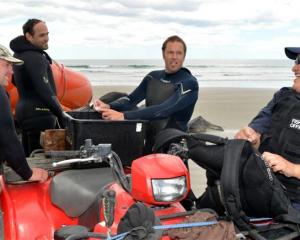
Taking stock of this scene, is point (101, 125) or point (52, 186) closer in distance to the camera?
point (52, 186)

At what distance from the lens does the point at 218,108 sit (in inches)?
600

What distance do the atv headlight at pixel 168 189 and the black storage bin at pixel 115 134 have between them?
1.12m

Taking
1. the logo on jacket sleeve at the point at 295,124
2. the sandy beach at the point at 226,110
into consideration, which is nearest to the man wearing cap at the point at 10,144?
the logo on jacket sleeve at the point at 295,124

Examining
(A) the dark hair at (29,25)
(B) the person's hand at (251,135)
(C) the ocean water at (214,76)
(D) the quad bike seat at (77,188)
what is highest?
(A) the dark hair at (29,25)

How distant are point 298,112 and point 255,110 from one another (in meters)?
12.4

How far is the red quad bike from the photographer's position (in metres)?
2.18

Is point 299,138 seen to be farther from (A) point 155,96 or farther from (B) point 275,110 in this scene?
(A) point 155,96

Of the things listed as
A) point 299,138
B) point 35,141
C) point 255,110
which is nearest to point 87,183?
point 299,138

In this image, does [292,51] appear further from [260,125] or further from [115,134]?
[115,134]

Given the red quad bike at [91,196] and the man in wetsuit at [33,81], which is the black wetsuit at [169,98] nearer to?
the red quad bike at [91,196]

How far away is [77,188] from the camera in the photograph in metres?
2.88

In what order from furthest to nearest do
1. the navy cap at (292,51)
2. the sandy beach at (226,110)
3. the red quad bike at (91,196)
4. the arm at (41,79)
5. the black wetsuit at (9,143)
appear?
the sandy beach at (226,110) < the arm at (41,79) < the black wetsuit at (9,143) < the navy cap at (292,51) < the red quad bike at (91,196)

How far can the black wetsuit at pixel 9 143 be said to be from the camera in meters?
2.86

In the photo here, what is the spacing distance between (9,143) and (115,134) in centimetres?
72
